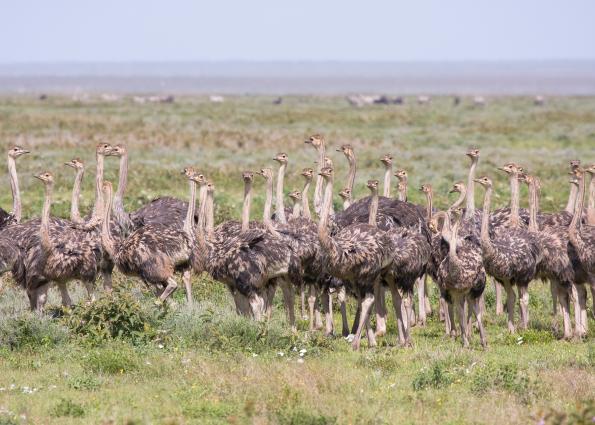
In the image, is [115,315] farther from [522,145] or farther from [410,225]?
[522,145]

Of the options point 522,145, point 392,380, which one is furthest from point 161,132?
point 392,380

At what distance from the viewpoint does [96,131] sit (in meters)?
46.1

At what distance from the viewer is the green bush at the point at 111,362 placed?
12305mm

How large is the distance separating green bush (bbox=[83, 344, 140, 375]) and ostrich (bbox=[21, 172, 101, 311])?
2.36 m

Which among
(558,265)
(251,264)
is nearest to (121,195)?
(251,264)

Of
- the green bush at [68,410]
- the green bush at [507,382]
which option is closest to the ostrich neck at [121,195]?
the green bush at [68,410]

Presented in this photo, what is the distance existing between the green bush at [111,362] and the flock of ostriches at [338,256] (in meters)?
2.19

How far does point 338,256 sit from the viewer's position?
13.9 meters

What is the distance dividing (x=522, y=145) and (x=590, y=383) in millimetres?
32790

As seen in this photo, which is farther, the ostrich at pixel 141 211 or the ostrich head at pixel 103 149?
the ostrich head at pixel 103 149

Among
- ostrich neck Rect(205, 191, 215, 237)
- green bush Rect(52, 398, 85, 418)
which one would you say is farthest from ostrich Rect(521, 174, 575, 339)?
green bush Rect(52, 398, 85, 418)

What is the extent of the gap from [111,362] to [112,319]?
49.8 inches

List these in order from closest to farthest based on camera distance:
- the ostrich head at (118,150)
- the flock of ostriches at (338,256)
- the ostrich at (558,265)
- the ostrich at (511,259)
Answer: the flock of ostriches at (338,256) < the ostrich at (511,259) < the ostrich at (558,265) < the ostrich head at (118,150)

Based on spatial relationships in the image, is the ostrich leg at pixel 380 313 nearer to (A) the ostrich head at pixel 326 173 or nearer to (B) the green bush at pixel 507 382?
(A) the ostrich head at pixel 326 173
